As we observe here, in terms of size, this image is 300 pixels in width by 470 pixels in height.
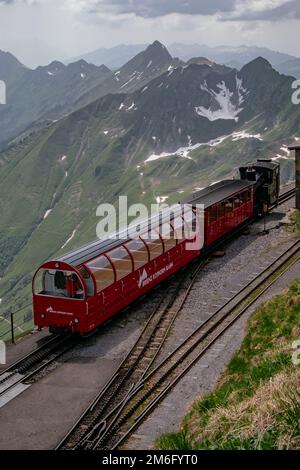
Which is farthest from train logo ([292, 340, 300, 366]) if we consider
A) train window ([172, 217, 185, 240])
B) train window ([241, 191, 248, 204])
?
train window ([241, 191, 248, 204])

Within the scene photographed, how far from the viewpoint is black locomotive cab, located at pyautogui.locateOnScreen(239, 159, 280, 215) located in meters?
46.8

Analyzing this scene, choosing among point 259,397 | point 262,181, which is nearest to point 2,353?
point 259,397

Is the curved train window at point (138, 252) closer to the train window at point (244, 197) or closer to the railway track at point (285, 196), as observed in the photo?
the train window at point (244, 197)

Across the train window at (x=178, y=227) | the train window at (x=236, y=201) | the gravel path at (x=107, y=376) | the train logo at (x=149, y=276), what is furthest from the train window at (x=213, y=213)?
the train logo at (x=149, y=276)

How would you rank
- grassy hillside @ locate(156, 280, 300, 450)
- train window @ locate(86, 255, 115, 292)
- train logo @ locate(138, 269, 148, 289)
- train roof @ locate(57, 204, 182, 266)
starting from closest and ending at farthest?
grassy hillside @ locate(156, 280, 300, 450)
train window @ locate(86, 255, 115, 292)
train roof @ locate(57, 204, 182, 266)
train logo @ locate(138, 269, 148, 289)

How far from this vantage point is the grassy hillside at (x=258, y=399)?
34.4 ft

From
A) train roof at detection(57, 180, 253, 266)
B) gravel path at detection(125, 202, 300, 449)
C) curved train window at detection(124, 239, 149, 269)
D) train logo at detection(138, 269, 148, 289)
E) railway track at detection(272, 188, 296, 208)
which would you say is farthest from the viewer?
railway track at detection(272, 188, 296, 208)

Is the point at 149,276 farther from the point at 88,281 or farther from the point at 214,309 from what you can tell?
the point at 88,281

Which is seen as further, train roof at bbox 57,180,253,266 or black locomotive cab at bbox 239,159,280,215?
black locomotive cab at bbox 239,159,280,215

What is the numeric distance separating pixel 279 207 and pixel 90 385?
34.3 metres

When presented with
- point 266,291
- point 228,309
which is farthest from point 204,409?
point 266,291

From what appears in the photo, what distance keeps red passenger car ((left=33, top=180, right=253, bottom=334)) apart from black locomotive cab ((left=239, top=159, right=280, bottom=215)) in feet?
37.2

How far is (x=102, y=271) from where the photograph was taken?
25.8m

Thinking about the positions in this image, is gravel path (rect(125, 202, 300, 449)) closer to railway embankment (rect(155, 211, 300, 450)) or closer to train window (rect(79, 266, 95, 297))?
railway embankment (rect(155, 211, 300, 450))
